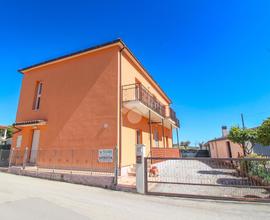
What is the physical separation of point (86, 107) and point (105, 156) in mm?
3453

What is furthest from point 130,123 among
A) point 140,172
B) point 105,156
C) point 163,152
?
point 140,172

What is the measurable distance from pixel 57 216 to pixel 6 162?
11005mm

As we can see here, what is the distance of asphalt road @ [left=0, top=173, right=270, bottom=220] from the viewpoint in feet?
13.8

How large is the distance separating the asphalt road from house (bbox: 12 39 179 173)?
3723 millimetres

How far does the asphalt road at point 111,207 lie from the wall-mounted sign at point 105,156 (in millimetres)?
3157

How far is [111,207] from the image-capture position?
4.82 metres

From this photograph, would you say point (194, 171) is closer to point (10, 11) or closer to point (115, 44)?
point (115, 44)

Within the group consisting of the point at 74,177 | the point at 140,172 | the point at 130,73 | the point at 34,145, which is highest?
the point at 130,73

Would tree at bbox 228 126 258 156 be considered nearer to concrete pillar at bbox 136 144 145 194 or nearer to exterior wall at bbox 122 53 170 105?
concrete pillar at bbox 136 144 145 194

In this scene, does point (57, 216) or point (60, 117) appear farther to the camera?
point (60, 117)

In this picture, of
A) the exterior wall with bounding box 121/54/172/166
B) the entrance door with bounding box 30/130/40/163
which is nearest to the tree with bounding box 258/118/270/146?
the exterior wall with bounding box 121/54/172/166

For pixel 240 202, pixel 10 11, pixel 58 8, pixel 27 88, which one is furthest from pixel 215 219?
pixel 27 88

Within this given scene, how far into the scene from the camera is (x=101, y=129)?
10062 mm

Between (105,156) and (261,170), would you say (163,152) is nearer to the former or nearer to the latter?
(105,156)
